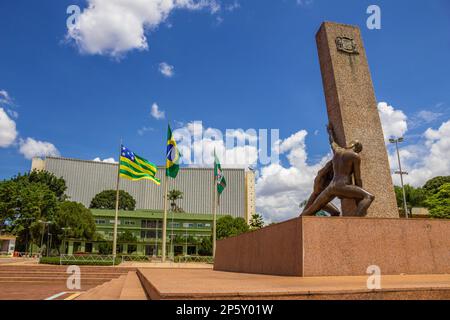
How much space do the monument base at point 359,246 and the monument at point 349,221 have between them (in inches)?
0.7

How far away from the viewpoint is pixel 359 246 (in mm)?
6957

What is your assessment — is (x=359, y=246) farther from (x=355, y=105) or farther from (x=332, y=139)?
(x=355, y=105)

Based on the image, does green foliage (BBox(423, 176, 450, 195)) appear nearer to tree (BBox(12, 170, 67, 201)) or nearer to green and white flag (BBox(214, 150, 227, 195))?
green and white flag (BBox(214, 150, 227, 195))

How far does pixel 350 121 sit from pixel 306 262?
5.02 meters

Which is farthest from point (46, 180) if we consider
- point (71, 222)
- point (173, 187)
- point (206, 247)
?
point (173, 187)

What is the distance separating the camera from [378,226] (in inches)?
283

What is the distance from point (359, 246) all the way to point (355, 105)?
4.79 meters

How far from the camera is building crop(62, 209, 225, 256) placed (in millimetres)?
65312

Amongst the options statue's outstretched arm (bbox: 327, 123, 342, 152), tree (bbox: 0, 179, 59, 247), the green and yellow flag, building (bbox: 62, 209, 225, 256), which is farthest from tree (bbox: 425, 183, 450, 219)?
tree (bbox: 0, 179, 59, 247)

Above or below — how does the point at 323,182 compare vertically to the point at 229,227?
below

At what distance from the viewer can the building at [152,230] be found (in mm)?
65312
